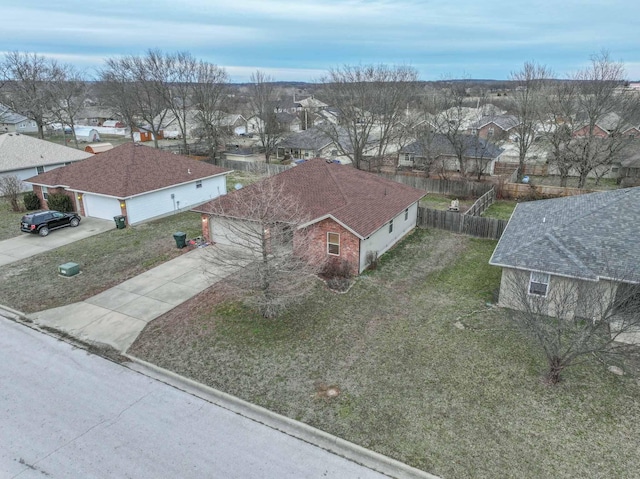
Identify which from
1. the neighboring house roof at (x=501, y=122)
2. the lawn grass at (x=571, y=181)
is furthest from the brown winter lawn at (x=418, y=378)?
the neighboring house roof at (x=501, y=122)

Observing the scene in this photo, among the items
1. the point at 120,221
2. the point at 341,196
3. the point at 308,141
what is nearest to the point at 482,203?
the point at 341,196

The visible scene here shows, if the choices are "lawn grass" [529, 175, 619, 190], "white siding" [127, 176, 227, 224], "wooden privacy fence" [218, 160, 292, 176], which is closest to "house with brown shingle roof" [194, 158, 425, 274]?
"white siding" [127, 176, 227, 224]

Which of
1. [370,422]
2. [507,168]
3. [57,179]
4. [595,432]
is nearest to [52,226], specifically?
[57,179]

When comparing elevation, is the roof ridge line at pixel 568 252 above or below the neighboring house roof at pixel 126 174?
below

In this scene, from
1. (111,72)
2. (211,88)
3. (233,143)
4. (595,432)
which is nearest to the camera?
(595,432)

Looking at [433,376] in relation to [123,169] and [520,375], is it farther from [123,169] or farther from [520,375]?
[123,169]

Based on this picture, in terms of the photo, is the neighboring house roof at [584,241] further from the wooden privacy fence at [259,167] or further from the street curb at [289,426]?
the wooden privacy fence at [259,167]

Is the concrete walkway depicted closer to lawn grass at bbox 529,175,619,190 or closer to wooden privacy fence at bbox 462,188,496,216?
wooden privacy fence at bbox 462,188,496,216
